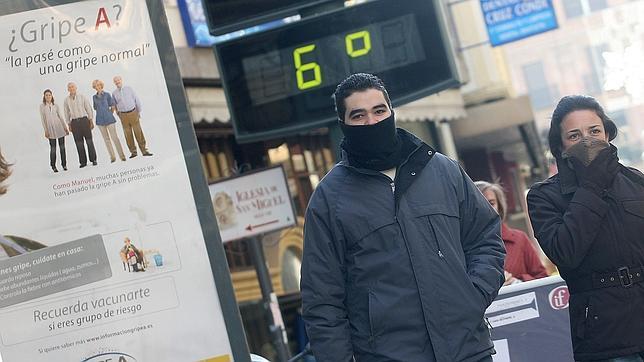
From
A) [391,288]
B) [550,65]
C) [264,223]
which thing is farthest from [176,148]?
[550,65]

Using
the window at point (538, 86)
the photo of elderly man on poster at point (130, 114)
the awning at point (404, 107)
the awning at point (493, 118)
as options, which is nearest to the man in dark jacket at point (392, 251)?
the photo of elderly man on poster at point (130, 114)

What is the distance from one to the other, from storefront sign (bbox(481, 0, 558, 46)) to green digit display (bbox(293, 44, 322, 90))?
13792mm

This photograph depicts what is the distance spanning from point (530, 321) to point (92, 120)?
2829 millimetres

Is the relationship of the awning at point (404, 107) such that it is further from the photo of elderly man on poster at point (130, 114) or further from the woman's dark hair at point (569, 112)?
the photo of elderly man on poster at point (130, 114)

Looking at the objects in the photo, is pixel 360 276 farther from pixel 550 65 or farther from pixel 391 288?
pixel 550 65

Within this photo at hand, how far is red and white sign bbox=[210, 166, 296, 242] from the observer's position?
12.3 meters

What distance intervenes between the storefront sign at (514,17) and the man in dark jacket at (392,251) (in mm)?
16345

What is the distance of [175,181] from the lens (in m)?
4.60

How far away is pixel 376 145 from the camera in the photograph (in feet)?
14.6

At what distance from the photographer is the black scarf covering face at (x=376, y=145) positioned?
14.6ft

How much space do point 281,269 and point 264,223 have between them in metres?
4.35

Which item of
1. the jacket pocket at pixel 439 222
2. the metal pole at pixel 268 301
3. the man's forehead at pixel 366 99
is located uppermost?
the man's forehead at pixel 366 99

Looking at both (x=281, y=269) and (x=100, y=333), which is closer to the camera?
(x=100, y=333)

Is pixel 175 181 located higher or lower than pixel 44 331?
higher
